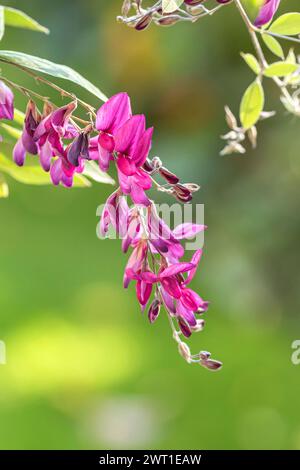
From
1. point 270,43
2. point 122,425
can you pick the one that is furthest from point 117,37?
point 270,43

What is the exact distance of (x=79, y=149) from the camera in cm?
50

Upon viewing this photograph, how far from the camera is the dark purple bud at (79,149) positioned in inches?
19.5

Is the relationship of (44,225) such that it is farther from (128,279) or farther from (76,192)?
(128,279)

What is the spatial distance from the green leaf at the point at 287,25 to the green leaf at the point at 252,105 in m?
0.04

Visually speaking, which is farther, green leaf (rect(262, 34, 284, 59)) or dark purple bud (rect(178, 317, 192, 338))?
green leaf (rect(262, 34, 284, 59))

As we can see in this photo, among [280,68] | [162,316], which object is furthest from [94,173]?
[162,316]

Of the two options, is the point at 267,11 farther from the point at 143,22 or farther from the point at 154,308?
the point at 154,308

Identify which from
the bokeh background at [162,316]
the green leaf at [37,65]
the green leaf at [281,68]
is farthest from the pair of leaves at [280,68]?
the bokeh background at [162,316]

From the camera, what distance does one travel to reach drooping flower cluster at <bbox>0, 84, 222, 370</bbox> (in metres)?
0.50

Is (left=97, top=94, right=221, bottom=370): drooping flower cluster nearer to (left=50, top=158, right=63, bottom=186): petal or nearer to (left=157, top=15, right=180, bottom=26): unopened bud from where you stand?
(left=50, top=158, right=63, bottom=186): petal

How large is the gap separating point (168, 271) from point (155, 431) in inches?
62.7

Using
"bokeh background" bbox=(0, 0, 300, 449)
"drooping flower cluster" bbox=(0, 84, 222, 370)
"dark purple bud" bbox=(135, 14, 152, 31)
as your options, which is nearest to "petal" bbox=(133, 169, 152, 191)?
"drooping flower cluster" bbox=(0, 84, 222, 370)

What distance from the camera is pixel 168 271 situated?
52 centimetres

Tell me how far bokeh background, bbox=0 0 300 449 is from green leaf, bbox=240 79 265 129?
1.47 metres
